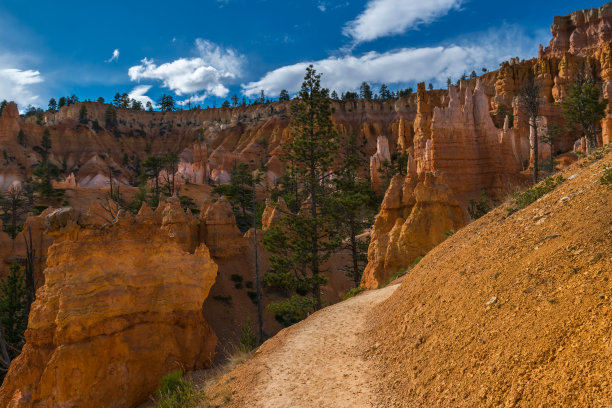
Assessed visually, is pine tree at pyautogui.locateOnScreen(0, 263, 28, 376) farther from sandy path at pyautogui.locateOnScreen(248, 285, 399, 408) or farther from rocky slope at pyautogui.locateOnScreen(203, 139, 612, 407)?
rocky slope at pyautogui.locateOnScreen(203, 139, 612, 407)

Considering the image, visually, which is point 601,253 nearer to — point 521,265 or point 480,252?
point 521,265

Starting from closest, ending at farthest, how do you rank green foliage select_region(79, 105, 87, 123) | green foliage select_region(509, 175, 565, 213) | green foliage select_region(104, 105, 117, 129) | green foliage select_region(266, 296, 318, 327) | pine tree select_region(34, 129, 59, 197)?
green foliage select_region(509, 175, 565, 213) → green foliage select_region(266, 296, 318, 327) → pine tree select_region(34, 129, 59, 197) → green foliage select_region(79, 105, 87, 123) → green foliage select_region(104, 105, 117, 129)

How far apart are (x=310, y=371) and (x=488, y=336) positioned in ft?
13.0

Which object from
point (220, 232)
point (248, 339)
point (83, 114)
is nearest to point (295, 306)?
point (248, 339)

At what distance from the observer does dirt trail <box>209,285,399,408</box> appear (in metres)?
6.51

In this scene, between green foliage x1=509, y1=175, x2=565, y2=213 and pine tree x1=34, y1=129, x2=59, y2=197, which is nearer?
green foliage x1=509, y1=175, x2=565, y2=213

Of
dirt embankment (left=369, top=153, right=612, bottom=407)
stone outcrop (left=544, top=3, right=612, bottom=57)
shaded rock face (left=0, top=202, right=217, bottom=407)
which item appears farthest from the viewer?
stone outcrop (left=544, top=3, right=612, bottom=57)

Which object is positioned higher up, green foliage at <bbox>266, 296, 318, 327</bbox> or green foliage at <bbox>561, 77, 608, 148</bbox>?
green foliage at <bbox>561, 77, 608, 148</bbox>

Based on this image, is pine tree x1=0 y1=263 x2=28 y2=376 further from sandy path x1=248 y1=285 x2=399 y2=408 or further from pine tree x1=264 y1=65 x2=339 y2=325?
sandy path x1=248 y1=285 x2=399 y2=408

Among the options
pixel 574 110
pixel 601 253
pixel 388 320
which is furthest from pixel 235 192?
pixel 601 253

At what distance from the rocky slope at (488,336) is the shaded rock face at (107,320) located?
5.93 meters

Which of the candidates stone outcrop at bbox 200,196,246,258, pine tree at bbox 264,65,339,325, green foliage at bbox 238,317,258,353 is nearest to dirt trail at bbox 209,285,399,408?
green foliage at bbox 238,317,258,353

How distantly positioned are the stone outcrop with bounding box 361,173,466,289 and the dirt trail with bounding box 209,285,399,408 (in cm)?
838

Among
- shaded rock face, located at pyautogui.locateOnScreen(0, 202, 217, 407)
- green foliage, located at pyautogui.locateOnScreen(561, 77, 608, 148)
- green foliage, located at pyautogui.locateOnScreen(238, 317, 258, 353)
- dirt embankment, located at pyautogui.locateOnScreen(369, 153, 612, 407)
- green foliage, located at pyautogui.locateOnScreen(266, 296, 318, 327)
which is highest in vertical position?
green foliage, located at pyautogui.locateOnScreen(561, 77, 608, 148)
